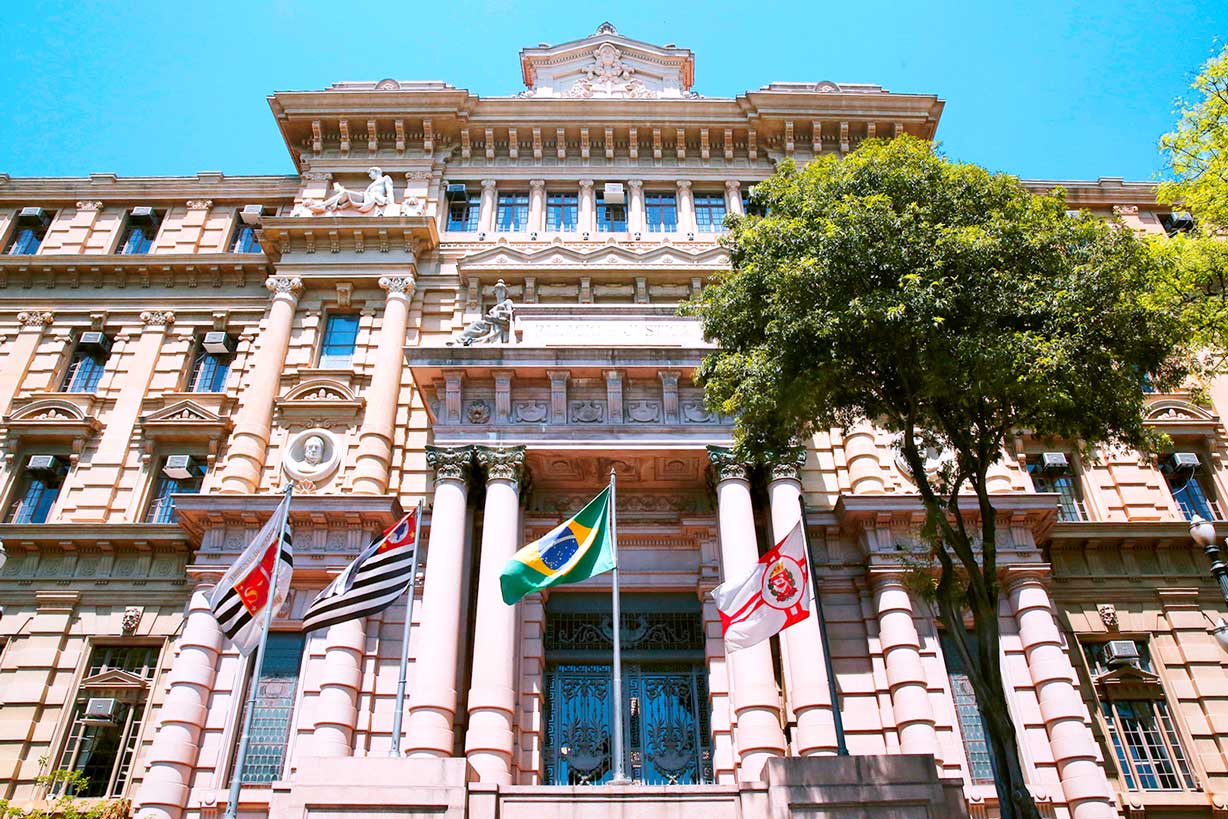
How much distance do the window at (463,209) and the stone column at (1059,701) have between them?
18490 millimetres

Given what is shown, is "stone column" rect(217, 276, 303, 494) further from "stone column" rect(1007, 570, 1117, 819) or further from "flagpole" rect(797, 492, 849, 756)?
"stone column" rect(1007, 570, 1117, 819)

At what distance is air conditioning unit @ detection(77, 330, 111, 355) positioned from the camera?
2594cm

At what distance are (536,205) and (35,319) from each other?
15.2 metres

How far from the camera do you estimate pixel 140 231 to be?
2892 centimetres

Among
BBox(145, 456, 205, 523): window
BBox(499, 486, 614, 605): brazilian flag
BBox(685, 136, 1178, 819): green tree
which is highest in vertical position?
BBox(145, 456, 205, 523): window

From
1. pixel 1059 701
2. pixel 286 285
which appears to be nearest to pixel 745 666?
pixel 1059 701

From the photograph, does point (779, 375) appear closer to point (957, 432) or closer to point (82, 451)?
point (957, 432)

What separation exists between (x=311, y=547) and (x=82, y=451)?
8037 millimetres

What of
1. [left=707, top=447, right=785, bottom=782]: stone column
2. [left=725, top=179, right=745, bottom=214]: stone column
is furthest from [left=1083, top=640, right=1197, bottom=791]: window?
[left=725, top=179, right=745, bottom=214]: stone column

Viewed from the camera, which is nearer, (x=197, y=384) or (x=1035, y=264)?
(x=1035, y=264)

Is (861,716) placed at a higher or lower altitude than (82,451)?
lower

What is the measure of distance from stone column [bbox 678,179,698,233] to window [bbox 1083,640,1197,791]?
15.8 m

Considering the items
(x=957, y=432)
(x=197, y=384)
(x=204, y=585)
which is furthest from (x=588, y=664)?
(x=197, y=384)

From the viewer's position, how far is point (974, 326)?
1417 centimetres
